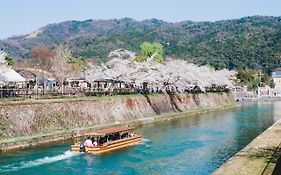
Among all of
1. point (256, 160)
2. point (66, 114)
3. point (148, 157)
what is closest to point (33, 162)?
point (148, 157)

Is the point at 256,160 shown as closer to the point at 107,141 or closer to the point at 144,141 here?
the point at 107,141

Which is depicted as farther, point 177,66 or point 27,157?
point 177,66

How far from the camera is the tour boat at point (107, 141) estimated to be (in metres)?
24.1

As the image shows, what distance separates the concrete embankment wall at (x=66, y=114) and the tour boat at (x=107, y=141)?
340cm

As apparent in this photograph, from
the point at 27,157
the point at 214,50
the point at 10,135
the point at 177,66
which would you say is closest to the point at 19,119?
the point at 10,135

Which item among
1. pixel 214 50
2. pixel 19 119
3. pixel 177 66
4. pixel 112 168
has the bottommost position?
pixel 112 168

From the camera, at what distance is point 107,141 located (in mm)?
25938

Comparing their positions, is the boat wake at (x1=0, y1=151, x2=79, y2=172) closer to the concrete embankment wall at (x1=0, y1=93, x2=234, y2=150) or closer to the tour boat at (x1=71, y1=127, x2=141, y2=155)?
the tour boat at (x1=71, y1=127, x2=141, y2=155)

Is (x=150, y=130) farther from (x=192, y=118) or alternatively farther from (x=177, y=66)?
(x=177, y=66)

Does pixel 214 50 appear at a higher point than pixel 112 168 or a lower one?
higher

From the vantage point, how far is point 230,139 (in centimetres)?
3028

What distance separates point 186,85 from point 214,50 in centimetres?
10338

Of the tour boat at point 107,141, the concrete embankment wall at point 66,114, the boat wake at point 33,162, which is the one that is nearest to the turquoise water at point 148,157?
the boat wake at point 33,162

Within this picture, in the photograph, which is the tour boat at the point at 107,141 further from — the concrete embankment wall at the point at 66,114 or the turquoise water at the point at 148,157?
the concrete embankment wall at the point at 66,114
